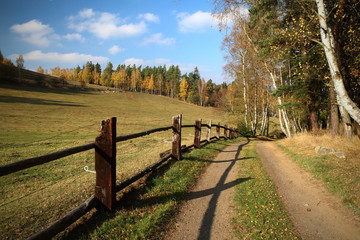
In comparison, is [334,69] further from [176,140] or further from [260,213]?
[176,140]

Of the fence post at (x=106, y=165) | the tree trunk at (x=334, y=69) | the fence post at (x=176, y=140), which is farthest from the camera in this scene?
the fence post at (x=176, y=140)

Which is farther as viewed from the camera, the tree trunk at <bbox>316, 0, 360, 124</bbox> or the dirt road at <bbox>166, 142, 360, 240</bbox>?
the tree trunk at <bbox>316, 0, 360, 124</bbox>

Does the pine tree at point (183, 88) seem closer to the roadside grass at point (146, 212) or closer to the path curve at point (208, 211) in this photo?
the path curve at point (208, 211)

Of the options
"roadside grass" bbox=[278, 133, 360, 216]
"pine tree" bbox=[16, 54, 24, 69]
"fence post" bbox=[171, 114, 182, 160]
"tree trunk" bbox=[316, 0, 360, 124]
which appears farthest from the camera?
"pine tree" bbox=[16, 54, 24, 69]

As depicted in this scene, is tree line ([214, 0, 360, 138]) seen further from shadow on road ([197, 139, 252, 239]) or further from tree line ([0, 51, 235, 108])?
tree line ([0, 51, 235, 108])

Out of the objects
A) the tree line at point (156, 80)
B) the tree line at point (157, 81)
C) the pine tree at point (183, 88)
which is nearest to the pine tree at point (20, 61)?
the tree line at point (156, 80)

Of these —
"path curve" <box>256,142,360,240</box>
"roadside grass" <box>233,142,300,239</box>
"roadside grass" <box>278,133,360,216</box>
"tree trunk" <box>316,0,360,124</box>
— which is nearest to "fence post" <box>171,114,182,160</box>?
"roadside grass" <box>233,142,300,239</box>

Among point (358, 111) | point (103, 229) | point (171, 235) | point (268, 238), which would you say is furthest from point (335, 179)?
point (103, 229)

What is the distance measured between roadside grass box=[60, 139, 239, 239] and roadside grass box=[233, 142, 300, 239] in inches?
51.3

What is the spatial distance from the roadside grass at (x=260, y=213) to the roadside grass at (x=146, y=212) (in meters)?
1.30

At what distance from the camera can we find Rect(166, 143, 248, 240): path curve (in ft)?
11.1

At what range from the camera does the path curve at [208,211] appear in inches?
134

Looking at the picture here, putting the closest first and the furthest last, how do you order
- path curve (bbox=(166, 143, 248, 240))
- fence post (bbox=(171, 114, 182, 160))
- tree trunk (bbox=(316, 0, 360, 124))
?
path curve (bbox=(166, 143, 248, 240)) < tree trunk (bbox=(316, 0, 360, 124)) < fence post (bbox=(171, 114, 182, 160))

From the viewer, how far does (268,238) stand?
10.7ft
